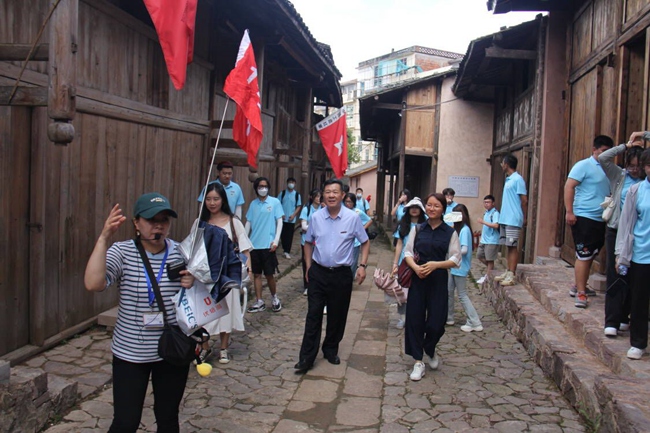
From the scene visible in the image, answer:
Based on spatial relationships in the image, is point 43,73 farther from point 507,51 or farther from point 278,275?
point 507,51

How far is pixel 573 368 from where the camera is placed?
4.83 meters

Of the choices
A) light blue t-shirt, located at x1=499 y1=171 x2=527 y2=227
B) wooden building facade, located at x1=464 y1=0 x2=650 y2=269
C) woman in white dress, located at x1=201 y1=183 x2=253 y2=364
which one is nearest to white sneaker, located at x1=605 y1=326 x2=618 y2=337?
wooden building facade, located at x1=464 y1=0 x2=650 y2=269

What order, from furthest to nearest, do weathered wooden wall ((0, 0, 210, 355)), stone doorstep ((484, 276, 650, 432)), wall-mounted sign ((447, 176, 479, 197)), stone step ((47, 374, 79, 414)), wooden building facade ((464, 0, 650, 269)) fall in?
wall-mounted sign ((447, 176, 479, 197))
wooden building facade ((464, 0, 650, 269))
weathered wooden wall ((0, 0, 210, 355))
stone step ((47, 374, 79, 414))
stone doorstep ((484, 276, 650, 432))

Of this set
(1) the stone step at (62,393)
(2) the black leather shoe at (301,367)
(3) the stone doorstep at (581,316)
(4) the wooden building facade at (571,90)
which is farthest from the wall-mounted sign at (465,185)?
(1) the stone step at (62,393)

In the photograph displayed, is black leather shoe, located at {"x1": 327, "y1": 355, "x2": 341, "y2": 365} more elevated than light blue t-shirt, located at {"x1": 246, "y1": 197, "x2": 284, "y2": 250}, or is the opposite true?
light blue t-shirt, located at {"x1": 246, "y1": 197, "x2": 284, "y2": 250}

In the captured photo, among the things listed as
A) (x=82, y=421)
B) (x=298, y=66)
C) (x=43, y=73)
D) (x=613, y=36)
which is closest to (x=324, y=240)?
(x=82, y=421)

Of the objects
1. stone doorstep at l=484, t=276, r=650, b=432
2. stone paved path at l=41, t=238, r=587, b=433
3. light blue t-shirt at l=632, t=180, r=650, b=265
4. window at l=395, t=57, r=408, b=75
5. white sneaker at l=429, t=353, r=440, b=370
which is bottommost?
stone paved path at l=41, t=238, r=587, b=433

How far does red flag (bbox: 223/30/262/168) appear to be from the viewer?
7465 mm

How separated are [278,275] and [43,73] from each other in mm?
6618

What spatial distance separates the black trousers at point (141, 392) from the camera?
10.3 feet

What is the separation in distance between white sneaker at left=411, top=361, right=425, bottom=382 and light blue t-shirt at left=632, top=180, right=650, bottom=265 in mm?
2167

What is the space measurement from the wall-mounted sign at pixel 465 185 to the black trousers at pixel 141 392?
1509 centimetres

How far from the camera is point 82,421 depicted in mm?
4258

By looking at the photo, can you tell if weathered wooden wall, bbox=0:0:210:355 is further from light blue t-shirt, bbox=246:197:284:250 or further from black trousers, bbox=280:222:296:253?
black trousers, bbox=280:222:296:253
